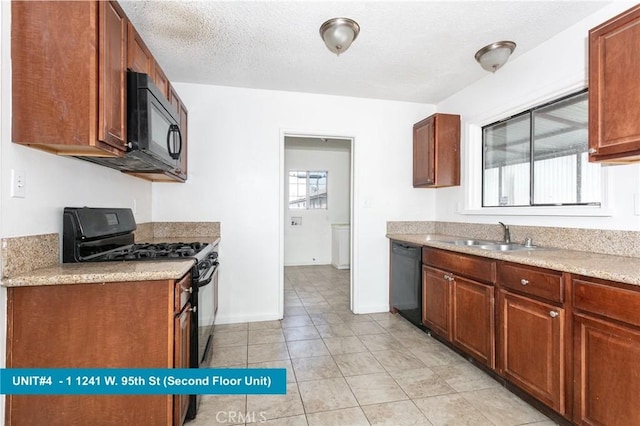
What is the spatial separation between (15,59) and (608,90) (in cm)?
286

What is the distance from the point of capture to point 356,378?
7.19ft

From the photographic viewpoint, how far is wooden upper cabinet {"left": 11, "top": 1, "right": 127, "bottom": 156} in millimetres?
1366

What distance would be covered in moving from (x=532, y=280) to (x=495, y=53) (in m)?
1.66

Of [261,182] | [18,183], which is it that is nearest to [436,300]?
[261,182]

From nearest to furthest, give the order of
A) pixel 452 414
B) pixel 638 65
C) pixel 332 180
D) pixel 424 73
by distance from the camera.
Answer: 1. pixel 638 65
2. pixel 452 414
3. pixel 424 73
4. pixel 332 180

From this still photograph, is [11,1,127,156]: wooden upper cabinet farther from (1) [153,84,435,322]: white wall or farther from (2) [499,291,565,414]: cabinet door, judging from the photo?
(2) [499,291,565,414]: cabinet door

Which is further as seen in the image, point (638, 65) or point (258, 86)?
point (258, 86)

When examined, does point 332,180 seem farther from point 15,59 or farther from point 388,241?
point 15,59

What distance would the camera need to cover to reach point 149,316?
1.43 m

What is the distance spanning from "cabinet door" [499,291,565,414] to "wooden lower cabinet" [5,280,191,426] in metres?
1.91

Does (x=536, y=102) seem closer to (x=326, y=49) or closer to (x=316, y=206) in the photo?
(x=326, y=49)

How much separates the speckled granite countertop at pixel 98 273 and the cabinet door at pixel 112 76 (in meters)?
0.59

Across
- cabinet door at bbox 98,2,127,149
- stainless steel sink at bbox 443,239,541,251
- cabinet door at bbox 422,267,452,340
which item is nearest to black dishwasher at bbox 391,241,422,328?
cabinet door at bbox 422,267,452,340

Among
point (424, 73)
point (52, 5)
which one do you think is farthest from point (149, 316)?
point (424, 73)
